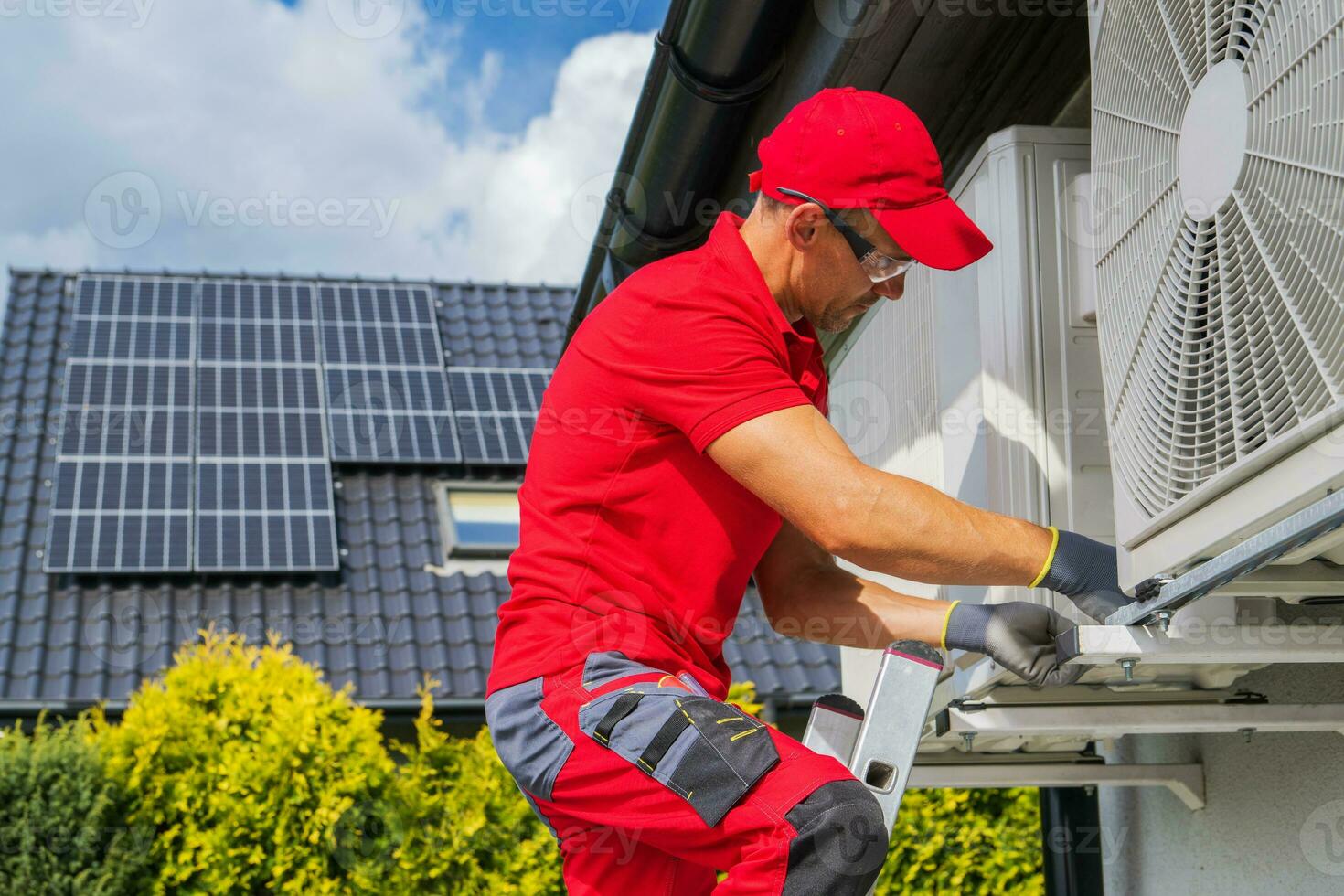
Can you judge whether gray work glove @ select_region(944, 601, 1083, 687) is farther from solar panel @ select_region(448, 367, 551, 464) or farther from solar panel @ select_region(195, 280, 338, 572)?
solar panel @ select_region(448, 367, 551, 464)

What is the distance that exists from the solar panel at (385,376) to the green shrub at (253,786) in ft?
11.0

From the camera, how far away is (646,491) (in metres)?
1.94

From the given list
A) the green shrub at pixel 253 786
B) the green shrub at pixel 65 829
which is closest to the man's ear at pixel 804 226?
the green shrub at pixel 253 786

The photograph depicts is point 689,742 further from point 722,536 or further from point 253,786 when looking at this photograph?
point 253,786

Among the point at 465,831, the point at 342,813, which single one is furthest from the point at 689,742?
the point at 342,813

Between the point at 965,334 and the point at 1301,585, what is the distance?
1.14 metres

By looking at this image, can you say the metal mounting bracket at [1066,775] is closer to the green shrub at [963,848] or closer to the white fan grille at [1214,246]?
the white fan grille at [1214,246]

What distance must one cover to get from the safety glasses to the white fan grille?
304 millimetres

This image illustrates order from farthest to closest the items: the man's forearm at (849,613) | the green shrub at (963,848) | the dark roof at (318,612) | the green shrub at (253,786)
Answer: the dark roof at (318,612), the green shrub at (963,848), the green shrub at (253,786), the man's forearm at (849,613)

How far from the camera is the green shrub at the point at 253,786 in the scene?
17.6 feet

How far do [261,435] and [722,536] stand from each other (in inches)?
292

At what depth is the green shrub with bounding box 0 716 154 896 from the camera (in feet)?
17.2

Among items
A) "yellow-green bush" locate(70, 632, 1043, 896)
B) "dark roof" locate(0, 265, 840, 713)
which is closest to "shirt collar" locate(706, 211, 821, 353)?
"yellow-green bush" locate(70, 632, 1043, 896)

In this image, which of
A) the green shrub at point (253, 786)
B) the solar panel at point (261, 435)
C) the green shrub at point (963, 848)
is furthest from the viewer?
the solar panel at point (261, 435)
